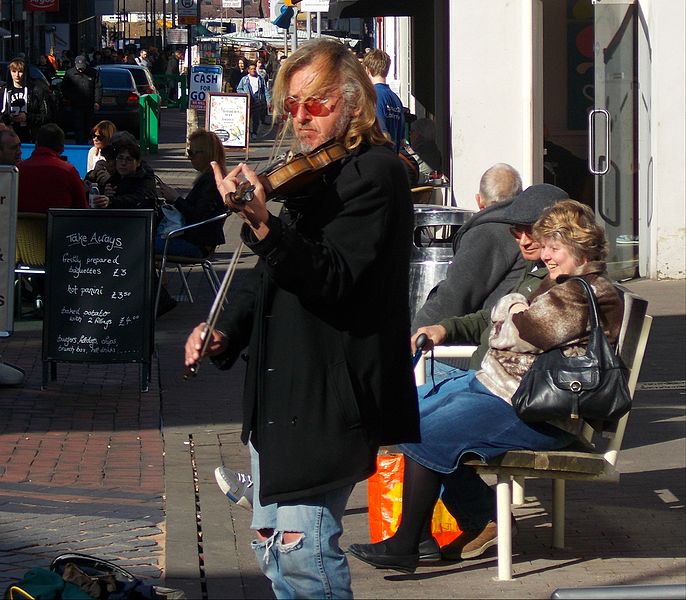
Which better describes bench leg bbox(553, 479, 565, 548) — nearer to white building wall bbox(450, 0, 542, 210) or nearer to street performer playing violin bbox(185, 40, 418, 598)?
street performer playing violin bbox(185, 40, 418, 598)

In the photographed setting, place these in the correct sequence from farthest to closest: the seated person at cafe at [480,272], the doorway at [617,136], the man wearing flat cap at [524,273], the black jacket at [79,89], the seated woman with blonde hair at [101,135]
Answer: the black jacket at [79,89]
the seated woman with blonde hair at [101,135]
the doorway at [617,136]
the seated person at cafe at [480,272]
the man wearing flat cap at [524,273]

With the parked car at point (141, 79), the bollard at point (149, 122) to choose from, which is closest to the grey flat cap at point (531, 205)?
the bollard at point (149, 122)

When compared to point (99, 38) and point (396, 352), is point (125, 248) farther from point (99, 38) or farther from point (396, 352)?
point (99, 38)

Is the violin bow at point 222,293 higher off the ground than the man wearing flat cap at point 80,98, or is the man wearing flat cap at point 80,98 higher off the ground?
the man wearing flat cap at point 80,98

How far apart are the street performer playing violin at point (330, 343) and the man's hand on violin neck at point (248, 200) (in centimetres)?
14

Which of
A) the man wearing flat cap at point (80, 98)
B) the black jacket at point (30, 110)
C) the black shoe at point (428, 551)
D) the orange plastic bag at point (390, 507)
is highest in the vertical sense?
the man wearing flat cap at point (80, 98)

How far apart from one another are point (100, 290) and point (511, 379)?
4028 millimetres

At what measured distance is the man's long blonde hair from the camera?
333 cm

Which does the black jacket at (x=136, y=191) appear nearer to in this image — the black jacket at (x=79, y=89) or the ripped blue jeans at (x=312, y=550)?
the ripped blue jeans at (x=312, y=550)

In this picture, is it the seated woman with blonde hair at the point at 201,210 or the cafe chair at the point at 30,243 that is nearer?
the cafe chair at the point at 30,243

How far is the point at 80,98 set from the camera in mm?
25016

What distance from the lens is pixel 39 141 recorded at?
10.7 meters

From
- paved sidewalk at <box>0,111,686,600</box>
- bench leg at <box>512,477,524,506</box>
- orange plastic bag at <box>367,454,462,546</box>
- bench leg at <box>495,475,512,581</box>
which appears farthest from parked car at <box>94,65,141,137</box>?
bench leg at <box>495,475,512,581</box>

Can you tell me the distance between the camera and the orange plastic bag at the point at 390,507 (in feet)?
16.5
